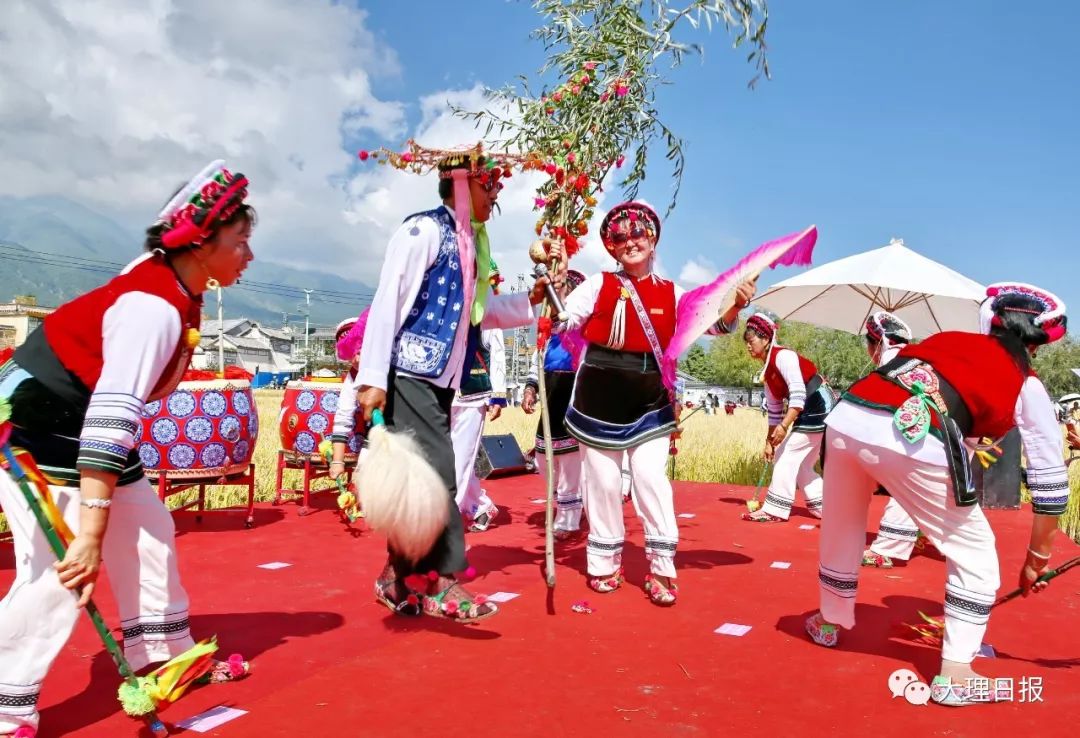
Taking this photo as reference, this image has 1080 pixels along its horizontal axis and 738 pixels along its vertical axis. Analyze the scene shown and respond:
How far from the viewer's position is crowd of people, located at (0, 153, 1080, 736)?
231 centimetres

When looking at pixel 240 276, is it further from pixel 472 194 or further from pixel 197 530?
pixel 197 530

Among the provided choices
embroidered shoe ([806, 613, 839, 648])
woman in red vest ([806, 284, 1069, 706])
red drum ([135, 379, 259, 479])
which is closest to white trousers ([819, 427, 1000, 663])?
woman in red vest ([806, 284, 1069, 706])

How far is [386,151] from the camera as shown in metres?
3.47

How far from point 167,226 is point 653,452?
266 cm

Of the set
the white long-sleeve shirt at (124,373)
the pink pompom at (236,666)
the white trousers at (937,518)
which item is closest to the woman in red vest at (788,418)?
the white trousers at (937,518)

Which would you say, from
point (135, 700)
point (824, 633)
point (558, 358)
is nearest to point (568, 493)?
point (558, 358)

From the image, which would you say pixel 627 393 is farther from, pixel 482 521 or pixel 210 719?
pixel 210 719

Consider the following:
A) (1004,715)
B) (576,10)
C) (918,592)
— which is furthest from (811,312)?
(1004,715)

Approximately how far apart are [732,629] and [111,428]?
9.22 feet

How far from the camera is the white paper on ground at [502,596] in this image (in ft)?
13.4

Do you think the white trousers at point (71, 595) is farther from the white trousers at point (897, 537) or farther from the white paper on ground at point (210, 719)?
the white trousers at point (897, 537)

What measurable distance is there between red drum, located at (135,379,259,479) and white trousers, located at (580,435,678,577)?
8.98ft

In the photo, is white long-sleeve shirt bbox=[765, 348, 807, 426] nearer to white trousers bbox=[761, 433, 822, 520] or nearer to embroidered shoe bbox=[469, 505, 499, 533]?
white trousers bbox=[761, 433, 822, 520]

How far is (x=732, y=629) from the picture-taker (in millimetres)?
3719
